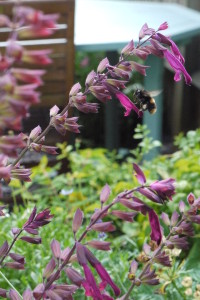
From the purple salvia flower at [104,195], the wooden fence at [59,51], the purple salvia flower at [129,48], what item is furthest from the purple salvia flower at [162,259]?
the wooden fence at [59,51]

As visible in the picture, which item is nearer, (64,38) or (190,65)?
(64,38)

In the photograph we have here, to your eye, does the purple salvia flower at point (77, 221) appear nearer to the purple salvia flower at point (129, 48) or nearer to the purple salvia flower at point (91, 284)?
the purple salvia flower at point (91, 284)

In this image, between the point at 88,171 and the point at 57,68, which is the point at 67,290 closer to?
the point at 88,171

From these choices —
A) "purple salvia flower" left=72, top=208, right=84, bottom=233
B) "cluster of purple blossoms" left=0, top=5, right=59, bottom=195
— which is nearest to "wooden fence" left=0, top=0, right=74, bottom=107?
"purple salvia flower" left=72, top=208, right=84, bottom=233

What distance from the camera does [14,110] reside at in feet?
1.96

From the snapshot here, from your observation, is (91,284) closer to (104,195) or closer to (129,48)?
(104,195)

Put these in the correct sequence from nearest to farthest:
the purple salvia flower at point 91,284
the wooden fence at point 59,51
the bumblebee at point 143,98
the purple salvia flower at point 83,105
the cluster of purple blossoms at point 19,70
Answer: the cluster of purple blossoms at point 19,70 < the purple salvia flower at point 91,284 < the purple salvia flower at point 83,105 < the bumblebee at point 143,98 < the wooden fence at point 59,51

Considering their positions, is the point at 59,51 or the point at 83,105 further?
the point at 59,51

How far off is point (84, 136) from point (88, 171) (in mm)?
2515

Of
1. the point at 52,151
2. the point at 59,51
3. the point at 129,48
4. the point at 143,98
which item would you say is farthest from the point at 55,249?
the point at 59,51

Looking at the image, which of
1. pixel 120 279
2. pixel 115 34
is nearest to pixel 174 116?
pixel 115 34

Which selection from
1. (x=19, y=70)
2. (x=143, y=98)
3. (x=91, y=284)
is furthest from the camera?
(x=143, y=98)

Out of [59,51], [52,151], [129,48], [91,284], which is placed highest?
[129,48]

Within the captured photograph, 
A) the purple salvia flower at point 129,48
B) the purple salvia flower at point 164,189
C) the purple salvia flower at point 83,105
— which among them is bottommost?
the purple salvia flower at point 164,189
